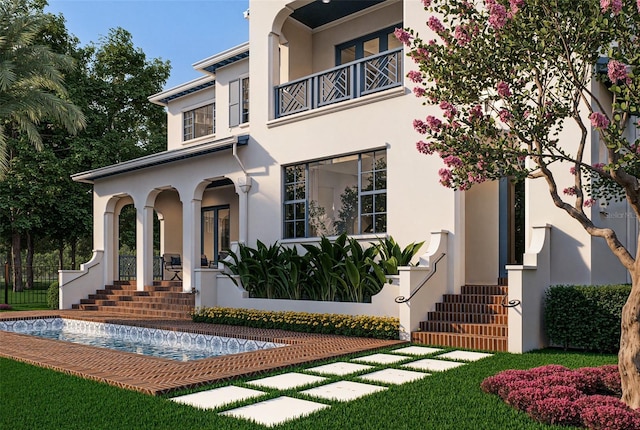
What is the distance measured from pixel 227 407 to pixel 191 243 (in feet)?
35.2

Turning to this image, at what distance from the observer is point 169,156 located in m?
16.0

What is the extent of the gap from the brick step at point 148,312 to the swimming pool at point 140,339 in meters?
1.63

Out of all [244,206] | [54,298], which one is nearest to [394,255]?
[244,206]

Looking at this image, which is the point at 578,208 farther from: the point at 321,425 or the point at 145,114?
the point at 145,114

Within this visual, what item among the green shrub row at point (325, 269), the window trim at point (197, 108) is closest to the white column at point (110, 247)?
the window trim at point (197, 108)

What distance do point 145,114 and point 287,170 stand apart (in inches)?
716

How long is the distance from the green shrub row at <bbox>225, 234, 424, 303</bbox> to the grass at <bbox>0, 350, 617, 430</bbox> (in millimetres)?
4282

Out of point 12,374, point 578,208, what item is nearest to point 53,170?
point 12,374

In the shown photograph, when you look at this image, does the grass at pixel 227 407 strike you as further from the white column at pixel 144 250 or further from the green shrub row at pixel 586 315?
the white column at pixel 144 250

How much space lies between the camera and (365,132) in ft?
40.4

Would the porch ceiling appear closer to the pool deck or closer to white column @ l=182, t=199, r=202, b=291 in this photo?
white column @ l=182, t=199, r=202, b=291

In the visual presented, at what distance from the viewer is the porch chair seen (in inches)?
781

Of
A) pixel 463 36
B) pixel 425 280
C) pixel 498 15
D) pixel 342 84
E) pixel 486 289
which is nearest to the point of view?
pixel 498 15

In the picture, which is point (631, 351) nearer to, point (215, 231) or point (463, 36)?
point (463, 36)
